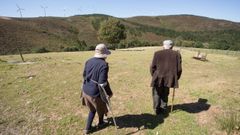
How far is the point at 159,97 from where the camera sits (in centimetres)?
638

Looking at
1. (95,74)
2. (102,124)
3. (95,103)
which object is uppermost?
(95,74)

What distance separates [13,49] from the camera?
4572 centimetres

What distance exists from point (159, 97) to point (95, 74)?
235 cm

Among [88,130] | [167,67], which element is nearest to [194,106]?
[167,67]

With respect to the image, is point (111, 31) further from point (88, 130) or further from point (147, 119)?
point (88, 130)

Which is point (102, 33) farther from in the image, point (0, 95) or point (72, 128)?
point (72, 128)

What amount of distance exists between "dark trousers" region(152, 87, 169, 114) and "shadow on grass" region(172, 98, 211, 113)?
2.70 feet

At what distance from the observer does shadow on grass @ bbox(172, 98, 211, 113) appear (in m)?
6.94

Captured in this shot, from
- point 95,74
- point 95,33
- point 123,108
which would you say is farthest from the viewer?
point 95,33

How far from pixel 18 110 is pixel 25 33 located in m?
59.8

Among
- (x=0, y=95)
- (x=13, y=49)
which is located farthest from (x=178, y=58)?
(x=13, y=49)

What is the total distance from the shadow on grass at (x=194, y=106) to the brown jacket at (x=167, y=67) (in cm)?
138

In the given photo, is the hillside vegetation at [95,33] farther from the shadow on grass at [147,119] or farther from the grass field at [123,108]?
the shadow on grass at [147,119]

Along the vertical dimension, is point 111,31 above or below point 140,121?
above
